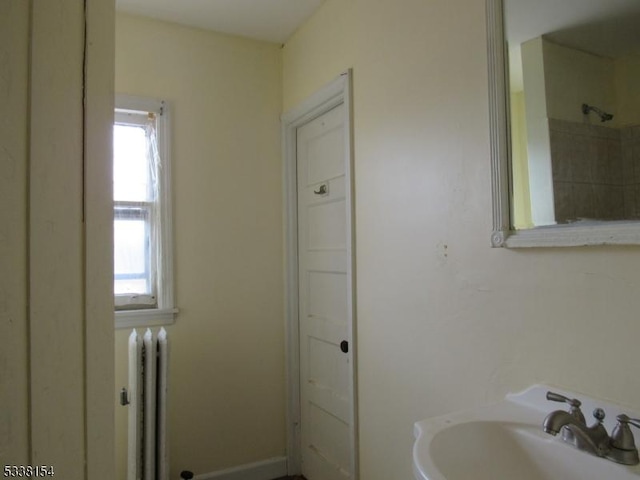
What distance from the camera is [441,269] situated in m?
1.45

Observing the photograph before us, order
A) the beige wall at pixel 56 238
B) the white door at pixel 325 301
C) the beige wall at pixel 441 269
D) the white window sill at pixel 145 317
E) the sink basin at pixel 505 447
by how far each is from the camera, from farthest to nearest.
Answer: the white window sill at pixel 145 317, the white door at pixel 325 301, the beige wall at pixel 441 269, the sink basin at pixel 505 447, the beige wall at pixel 56 238

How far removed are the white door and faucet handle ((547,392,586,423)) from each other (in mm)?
1015

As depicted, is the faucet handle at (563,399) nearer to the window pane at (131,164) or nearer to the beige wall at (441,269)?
the beige wall at (441,269)

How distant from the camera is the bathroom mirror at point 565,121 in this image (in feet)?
3.11

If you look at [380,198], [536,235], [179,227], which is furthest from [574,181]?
[179,227]

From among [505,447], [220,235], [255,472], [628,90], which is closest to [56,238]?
[505,447]

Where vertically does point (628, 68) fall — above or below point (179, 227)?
above

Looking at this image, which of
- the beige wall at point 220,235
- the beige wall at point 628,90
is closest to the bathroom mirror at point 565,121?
the beige wall at point 628,90

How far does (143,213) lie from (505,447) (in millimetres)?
2061

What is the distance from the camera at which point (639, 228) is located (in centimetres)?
90

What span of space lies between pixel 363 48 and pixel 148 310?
173 centimetres

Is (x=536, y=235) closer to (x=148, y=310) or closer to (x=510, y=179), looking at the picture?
(x=510, y=179)

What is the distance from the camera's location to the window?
231 cm

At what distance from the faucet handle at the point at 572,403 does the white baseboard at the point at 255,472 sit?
2.05m
